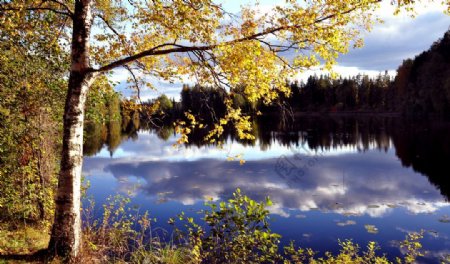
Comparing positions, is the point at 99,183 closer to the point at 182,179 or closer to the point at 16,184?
the point at 182,179

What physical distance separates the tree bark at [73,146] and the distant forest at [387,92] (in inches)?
85.4

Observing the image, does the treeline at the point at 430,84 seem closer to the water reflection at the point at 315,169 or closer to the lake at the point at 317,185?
the water reflection at the point at 315,169

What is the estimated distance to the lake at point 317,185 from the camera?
15.5m

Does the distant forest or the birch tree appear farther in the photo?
the distant forest

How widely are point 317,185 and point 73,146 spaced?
1889cm

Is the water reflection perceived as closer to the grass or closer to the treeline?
the grass

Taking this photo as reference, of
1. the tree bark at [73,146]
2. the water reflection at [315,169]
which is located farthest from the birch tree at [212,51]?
the water reflection at [315,169]

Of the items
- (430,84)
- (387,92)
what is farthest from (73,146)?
(387,92)

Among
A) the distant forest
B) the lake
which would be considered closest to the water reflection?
the lake

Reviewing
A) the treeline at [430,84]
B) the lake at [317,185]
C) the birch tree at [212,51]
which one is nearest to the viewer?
the birch tree at [212,51]

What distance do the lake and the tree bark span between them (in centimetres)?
178

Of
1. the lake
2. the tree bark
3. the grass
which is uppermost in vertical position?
the tree bark

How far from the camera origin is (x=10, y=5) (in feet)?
24.7

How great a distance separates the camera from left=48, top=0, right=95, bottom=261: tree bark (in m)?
7.19
